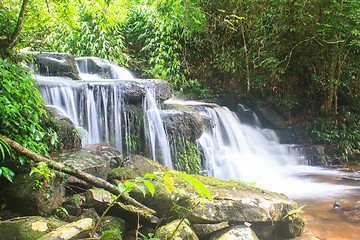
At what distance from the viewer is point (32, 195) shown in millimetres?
2410

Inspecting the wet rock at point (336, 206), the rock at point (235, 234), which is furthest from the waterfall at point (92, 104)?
the wet rock at point (336, 206)

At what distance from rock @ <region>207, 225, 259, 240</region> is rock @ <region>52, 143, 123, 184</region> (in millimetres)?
1602

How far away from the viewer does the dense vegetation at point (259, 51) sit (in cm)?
773

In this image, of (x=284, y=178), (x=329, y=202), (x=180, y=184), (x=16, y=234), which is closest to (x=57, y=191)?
(x=16, y=234)

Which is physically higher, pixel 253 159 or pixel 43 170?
pixel 43 170

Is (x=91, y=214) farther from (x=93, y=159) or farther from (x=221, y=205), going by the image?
(x=221, y=205)

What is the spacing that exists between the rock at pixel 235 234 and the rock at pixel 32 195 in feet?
5.71

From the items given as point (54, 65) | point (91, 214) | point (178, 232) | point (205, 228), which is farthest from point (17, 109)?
point (54, 65)

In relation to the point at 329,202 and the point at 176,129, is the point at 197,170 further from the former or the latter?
the point at 329,202

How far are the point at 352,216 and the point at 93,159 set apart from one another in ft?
13.8

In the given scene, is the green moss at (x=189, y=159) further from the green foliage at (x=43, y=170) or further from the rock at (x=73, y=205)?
the green foliage at (x=43, y=170)

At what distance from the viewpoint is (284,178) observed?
22.8 feet

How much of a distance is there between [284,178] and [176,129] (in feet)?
11.7

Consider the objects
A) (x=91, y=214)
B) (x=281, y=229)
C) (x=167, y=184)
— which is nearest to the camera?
(x=167, y=184)
